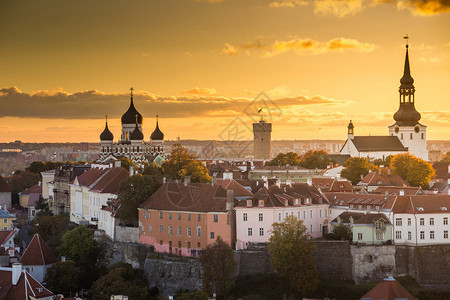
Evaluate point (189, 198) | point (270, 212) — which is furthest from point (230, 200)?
point (189, 198)

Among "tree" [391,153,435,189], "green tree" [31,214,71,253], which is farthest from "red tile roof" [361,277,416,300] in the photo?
"green tree" [31,214,71,253]

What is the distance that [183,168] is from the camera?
254 ft

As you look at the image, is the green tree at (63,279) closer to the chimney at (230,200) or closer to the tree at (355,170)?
the chimney at (230,200)

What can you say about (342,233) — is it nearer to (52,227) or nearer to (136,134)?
(52,227)

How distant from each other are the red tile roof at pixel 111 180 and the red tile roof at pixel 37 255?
9501mm

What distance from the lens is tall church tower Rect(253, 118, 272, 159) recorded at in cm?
15625

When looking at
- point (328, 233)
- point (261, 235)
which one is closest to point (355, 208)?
point (328, 233)

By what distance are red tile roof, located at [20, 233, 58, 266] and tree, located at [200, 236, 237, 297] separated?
17362 mm

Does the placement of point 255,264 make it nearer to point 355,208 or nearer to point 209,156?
point 355,208

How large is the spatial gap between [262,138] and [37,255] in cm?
9350

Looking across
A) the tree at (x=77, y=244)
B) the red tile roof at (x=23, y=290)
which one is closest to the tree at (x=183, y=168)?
the tree at (x=77, y=244)

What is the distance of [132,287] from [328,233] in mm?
16339

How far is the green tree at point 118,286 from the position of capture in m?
56.9

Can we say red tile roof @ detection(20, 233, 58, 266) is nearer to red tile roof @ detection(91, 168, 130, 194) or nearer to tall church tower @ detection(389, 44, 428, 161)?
red tile roof @ detection(91, 168, 130, 194)
